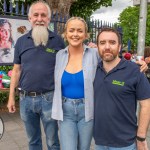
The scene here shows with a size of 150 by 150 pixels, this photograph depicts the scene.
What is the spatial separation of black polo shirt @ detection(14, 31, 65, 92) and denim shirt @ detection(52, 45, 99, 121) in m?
0.19

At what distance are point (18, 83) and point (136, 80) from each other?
155cm

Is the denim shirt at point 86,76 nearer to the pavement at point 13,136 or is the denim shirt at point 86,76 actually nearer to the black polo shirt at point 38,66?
the black polo shirt at point 38,66

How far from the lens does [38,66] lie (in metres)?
3.00

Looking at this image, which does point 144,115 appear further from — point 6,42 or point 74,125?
point 6,42

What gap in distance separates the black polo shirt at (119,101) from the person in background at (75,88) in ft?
0.76

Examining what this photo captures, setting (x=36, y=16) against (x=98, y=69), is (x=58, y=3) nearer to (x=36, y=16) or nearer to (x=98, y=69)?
(x=36, y=16)

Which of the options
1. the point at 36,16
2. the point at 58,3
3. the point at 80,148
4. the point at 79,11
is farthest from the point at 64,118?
the point at 79,11

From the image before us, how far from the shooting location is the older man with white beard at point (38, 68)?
3.01 metres

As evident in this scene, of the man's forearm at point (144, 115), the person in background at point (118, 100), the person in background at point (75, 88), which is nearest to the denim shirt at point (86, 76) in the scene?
the person in background at point (75, 88)

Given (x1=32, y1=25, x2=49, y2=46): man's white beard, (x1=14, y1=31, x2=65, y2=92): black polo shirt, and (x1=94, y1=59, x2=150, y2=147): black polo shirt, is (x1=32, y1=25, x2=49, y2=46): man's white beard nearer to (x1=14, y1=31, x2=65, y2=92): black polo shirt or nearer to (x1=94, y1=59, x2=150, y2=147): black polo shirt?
(x1=14, y1=31, x2=65, y2=92): black polo shirt

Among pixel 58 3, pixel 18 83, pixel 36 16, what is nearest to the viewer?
pixel 36 16

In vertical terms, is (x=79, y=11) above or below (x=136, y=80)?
above

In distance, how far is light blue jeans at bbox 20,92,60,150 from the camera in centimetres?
305

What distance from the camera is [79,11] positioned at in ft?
50.5
